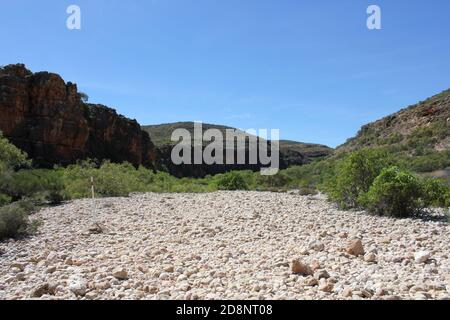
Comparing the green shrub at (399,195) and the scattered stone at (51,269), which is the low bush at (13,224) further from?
the green shrub at (399,195)

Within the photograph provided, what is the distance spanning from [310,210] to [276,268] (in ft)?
23.8

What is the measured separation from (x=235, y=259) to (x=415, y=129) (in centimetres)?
3982

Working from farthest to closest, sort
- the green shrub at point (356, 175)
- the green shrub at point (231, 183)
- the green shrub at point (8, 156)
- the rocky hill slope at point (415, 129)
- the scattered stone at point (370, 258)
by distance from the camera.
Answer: the rocky hill slope at point (415, 129) → the green shrub at point (231, 183) → the green shrub at point (8, 156) → the green shrub at point (356, 175) → the scattered stone at point (370, 258)

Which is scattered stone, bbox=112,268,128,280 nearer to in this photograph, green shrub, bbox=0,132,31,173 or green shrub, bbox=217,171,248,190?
green shrub, bbox=0,132,31,173

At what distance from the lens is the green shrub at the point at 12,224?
380 inches

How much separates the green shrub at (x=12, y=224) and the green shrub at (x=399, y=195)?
8690 mm

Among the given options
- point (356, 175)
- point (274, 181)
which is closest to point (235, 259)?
point (356, 175)

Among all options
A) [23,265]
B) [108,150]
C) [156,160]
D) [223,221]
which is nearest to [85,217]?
[223,221]

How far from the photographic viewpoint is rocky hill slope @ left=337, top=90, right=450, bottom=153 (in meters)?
36.1

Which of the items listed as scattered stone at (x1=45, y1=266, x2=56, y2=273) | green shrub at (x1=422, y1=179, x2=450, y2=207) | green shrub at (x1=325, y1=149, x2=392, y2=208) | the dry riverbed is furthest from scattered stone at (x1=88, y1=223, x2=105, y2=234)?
green shrub at (x1=422, y1=179, x2=450, y2=207)

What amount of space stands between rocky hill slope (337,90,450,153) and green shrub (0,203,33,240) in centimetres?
3195

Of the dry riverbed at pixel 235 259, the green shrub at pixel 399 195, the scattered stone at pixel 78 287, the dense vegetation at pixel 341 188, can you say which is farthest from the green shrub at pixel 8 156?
the green shrub at pixel 399 195

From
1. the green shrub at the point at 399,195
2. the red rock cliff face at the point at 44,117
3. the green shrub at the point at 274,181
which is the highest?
the red rock cliff face at the point at 44,117
